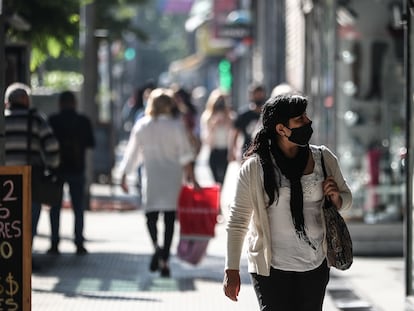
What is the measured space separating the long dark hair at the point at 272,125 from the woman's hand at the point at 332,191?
238mm

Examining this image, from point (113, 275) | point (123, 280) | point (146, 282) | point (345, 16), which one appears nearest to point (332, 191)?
point (146, 282)

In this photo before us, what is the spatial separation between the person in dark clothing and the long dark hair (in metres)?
7.17

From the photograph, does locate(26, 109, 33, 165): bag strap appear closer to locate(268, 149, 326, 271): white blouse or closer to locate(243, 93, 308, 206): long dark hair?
locate(243, 93, 308, 206): long dark hair

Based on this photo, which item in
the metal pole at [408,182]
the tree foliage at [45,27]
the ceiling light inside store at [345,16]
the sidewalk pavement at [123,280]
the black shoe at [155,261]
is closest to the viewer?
the metal pole at [408,182]

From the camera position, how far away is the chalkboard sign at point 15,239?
23.1 ft

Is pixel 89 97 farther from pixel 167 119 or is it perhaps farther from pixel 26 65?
pixel 167 119

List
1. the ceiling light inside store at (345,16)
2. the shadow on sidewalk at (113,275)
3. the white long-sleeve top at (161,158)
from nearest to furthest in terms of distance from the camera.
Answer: the shadow on sidewalk at (113,275), the white long-sleeve top at (161,158), the ceiling light inside store at (345,16)

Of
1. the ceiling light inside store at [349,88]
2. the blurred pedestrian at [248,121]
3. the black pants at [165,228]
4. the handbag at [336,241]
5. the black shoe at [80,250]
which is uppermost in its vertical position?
the ceiling light inside store at [349,88]

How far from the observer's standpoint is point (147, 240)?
49.7ft

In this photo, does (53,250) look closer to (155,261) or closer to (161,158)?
(155,261)

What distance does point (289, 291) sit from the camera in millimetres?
6250

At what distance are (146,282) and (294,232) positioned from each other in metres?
5.32

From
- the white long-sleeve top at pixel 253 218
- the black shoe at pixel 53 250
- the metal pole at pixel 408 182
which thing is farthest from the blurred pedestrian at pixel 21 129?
the white long-sleeve top at pixel 253 218

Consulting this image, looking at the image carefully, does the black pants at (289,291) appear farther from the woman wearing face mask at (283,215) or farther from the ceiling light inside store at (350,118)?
the ceiling light inside store at (350,118)
